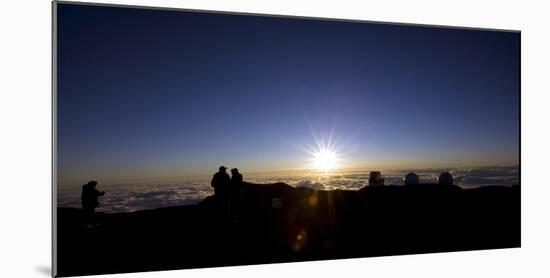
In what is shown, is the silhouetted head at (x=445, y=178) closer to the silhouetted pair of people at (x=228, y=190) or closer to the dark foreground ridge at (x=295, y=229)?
the dark foreground ridge at (x=295, y=229)

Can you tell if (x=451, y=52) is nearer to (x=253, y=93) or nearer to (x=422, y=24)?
(x=422, y=24)

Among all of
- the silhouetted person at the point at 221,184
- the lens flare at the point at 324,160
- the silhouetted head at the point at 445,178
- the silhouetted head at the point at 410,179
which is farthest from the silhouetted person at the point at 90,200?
the silhouetted head at the point at 445,178

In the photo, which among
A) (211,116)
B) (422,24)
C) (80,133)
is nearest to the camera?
(80,133)

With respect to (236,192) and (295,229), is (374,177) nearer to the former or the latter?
(295,229)

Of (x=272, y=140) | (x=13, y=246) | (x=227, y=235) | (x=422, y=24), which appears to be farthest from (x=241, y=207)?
(x=422, y=24)

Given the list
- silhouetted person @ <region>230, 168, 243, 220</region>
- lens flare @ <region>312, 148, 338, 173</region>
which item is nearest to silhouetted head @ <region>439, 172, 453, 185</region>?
lens flare @ <region>312, 148, 338, 173</region>

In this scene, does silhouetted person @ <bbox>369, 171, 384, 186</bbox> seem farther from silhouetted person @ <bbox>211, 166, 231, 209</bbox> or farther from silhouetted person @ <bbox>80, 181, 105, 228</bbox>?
silhouetted person @ <bbox>80, 181, 105, 228</bbox>
